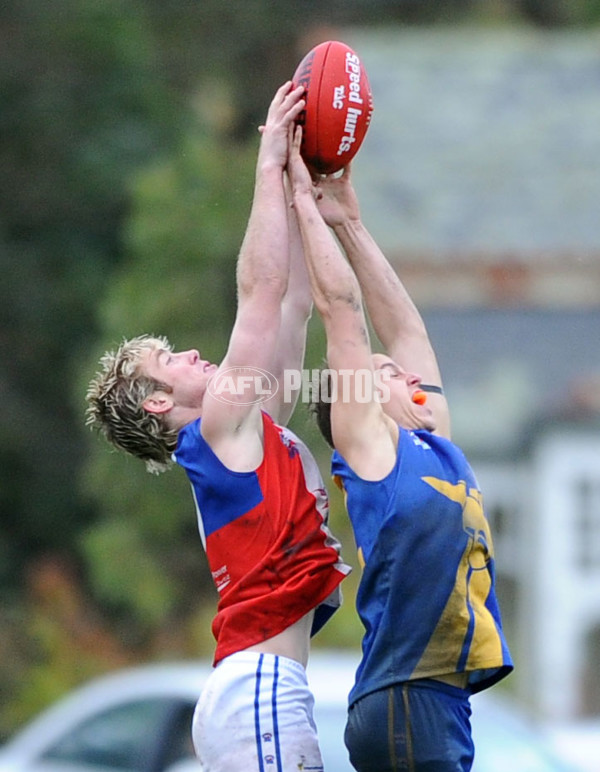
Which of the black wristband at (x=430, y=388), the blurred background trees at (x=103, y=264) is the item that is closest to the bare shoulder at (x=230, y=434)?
the black wristband at (x=430, y=388)

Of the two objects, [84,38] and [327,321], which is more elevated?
[84,38]

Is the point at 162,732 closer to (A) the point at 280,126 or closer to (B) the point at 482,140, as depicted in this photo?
(A) the point at 280,126

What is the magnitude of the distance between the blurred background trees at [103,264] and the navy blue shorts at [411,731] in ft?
28.0

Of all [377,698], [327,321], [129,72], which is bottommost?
[377,698]

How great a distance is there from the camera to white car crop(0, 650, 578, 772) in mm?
7855

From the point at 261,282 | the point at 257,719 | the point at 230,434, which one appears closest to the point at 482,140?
the point at 261,282

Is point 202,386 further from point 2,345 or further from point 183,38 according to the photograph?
point 183,38

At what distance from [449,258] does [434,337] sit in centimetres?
99

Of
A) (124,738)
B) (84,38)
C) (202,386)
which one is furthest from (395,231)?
(202,386)

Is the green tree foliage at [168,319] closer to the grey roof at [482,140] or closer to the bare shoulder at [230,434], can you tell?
the grey roof at [482,140]

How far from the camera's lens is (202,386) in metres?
4.74

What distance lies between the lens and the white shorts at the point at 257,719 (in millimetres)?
4371

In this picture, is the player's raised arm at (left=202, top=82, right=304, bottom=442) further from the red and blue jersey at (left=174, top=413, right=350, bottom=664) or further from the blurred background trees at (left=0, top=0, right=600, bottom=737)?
the blurred background trees at (left=0, top=0, right=600, bottom=737)

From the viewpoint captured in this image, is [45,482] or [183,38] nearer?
[45,482]
